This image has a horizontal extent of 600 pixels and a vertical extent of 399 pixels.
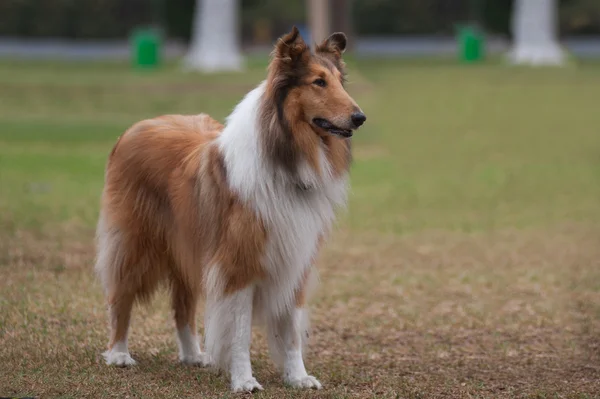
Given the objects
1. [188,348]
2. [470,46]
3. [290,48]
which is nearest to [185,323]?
[188,348]

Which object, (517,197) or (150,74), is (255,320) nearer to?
(517,197)

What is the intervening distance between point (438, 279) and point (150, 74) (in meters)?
21.8

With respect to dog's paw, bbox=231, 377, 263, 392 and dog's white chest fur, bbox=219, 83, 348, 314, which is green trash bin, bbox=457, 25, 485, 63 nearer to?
dog's white chest fur, bbox=219, 83, 348, 314

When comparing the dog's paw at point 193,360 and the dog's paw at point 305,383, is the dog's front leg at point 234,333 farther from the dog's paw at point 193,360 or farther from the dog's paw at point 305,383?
the dog's paw at point 193,360

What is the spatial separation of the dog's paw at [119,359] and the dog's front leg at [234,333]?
0.78 metres

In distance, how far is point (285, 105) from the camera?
6.19m

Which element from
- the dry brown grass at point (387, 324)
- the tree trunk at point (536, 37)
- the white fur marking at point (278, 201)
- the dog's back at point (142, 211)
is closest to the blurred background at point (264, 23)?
the tree trunk at point (536, 37)

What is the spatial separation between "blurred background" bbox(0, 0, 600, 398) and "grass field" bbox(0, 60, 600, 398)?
33 millimetres

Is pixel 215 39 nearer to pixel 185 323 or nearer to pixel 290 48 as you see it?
pixel 185 323

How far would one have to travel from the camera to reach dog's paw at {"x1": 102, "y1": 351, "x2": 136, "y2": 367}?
276 inches

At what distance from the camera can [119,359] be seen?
23.1 ft

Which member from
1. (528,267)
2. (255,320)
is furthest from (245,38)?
(255,320)

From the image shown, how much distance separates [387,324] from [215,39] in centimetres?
2505

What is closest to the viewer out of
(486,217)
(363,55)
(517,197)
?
(486,217)
